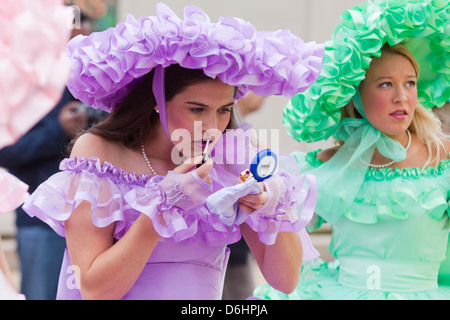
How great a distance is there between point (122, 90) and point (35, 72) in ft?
2.85

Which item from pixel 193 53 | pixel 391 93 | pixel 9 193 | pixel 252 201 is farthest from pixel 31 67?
pixel 391 93

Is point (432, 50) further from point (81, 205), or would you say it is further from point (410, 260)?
point (81, 205)

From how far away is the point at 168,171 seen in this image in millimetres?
1581

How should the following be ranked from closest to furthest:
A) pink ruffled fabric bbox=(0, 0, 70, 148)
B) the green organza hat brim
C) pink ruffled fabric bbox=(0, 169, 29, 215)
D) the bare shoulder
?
pink ruffled fabric bbox=(0, 0, 70, 148)
pink ruffled fabric bbox=(0, 169, 29, 215)
the green organza hat brim
the bare shoulder

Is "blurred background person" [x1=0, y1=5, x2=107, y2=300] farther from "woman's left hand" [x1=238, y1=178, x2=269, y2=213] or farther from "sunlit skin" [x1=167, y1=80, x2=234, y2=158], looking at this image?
"woman's left hand" [x1=238, y1=178, x2=269, y2=213]

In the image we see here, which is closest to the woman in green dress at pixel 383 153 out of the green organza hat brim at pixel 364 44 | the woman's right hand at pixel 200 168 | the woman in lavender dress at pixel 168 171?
the green organza hat brim at pixel 364 44

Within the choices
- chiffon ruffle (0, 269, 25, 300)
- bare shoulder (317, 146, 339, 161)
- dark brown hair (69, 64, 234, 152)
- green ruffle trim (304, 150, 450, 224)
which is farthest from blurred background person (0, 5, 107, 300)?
chiffon ruffle (0, 269, 25, 300)

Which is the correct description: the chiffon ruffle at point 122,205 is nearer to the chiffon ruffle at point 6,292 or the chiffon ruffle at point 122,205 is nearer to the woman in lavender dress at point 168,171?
the woman in lavender dress at point 168,171

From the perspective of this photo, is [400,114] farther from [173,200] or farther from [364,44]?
[173,200]

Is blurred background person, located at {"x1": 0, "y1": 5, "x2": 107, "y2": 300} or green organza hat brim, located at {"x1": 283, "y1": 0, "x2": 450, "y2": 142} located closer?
green organza hat brim, located at {"x1": 283, "y1": 0, "x2": 450, "y2": 142}

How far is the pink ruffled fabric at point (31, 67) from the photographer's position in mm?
805

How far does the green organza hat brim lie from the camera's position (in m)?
2.04

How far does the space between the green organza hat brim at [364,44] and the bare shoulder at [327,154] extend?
0.42 ft

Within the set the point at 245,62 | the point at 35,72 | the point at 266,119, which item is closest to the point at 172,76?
the point at 245,62
